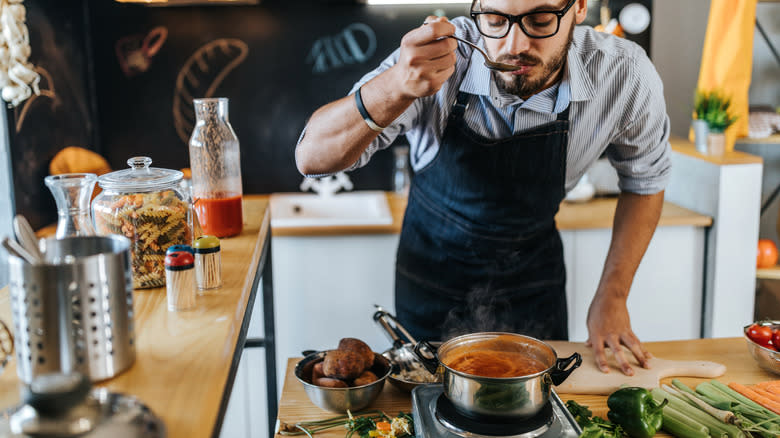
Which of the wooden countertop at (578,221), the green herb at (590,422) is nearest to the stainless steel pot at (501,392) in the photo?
the green herb at (590,422)

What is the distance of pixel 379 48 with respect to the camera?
136 inches

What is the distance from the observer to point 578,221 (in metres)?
3.03

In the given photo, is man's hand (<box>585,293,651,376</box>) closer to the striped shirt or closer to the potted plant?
the striped shirt

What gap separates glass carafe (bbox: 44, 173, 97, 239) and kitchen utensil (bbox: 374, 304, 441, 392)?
60 cm

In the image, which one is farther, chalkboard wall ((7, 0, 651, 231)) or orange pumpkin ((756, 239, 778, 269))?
chalkboard wall ((7, 0, 651, 231))

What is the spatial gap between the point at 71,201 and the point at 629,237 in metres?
1.50

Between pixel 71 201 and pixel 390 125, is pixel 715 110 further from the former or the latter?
pixel 71 201

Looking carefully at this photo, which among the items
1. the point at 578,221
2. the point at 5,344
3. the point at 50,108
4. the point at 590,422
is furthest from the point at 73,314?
the point at 578,221

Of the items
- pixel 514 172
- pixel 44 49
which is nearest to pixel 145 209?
pixel 514 172

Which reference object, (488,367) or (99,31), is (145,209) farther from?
(99,31)

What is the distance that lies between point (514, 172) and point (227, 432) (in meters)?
1.90

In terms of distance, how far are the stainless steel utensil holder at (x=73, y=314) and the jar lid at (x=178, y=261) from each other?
0.68 ft

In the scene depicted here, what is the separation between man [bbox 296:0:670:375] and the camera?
1.65 m

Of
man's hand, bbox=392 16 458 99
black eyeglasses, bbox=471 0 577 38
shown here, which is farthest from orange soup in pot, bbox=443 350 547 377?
black eyeglasses, bbox=471 0 577 38
